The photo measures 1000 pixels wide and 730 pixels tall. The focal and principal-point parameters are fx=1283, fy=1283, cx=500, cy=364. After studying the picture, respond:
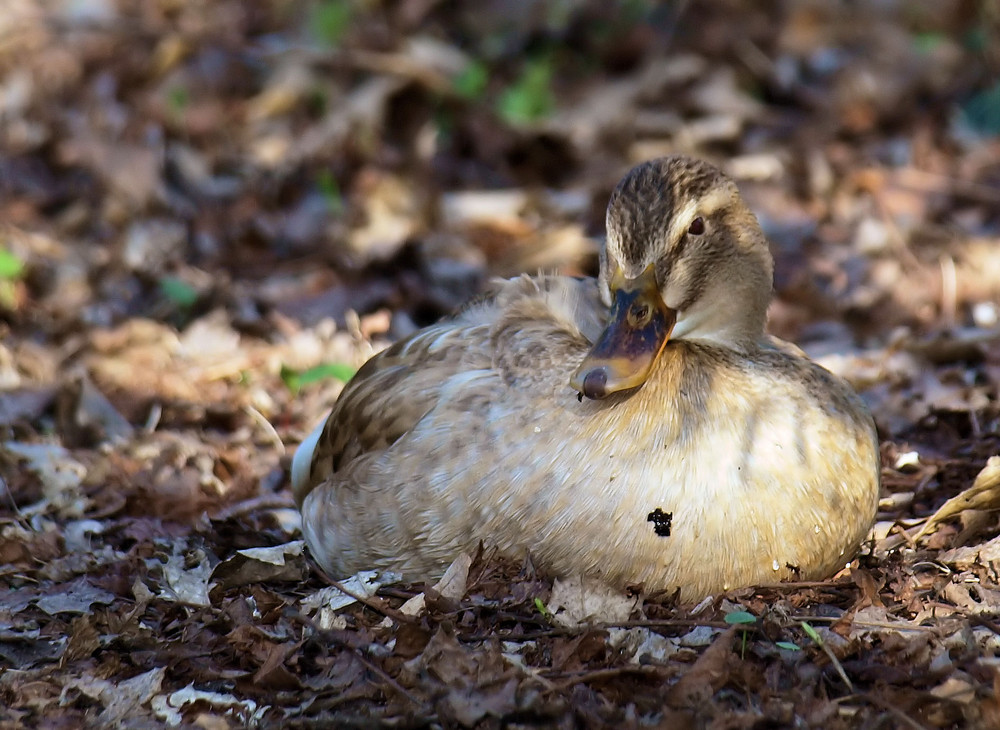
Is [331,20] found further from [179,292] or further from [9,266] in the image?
[9,266]

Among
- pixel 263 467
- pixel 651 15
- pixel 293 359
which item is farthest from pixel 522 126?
pixel 263 467

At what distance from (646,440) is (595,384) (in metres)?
0.30

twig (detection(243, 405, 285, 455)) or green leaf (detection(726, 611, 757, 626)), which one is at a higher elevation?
green leaf (detection(726, 611, 757, 626))

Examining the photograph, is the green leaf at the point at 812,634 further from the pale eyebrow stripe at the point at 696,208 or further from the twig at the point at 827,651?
the pale eyebrow stripe at the point at 696,208

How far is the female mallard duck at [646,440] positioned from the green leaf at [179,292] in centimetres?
331

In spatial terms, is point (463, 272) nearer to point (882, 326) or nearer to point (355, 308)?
point (355, 308)

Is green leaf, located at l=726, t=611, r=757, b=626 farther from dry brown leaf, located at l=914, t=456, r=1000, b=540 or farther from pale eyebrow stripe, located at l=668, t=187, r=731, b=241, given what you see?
pale eyebrow stripe, located at l=668, t=187, r=731, b=241

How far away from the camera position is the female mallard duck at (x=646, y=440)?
4039mm

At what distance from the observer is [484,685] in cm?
343

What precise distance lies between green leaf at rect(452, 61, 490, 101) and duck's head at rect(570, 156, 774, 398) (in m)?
5.52

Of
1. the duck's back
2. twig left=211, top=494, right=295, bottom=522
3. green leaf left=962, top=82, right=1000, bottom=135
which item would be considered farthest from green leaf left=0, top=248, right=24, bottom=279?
green leaf left=962, top=82, right=1000, bottom=135

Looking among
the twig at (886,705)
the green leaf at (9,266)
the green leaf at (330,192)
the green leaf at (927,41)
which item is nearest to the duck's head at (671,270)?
the twig at (886,705)

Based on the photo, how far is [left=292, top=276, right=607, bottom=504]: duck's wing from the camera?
4.47 metres

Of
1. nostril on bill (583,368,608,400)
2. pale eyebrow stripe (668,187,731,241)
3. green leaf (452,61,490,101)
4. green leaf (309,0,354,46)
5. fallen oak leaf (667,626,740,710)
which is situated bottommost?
fallen oak leaf (667,626,740,710)
